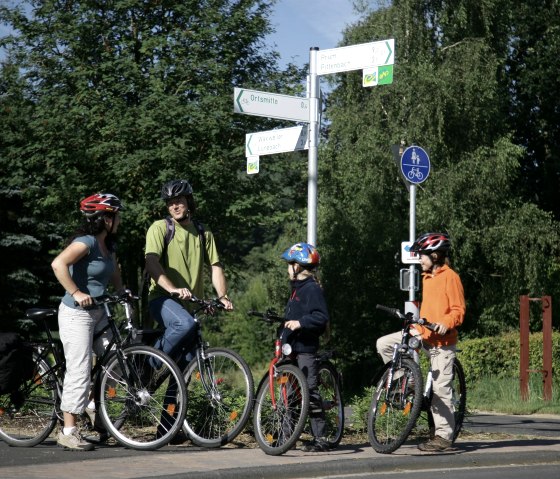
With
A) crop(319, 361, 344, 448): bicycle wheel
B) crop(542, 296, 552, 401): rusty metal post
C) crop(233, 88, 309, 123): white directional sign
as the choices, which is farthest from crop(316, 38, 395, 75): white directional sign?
crop(542, 296, 552, 401): rusty metal post

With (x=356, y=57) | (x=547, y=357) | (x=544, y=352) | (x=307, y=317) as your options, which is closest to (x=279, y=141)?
(x=356, y=57)

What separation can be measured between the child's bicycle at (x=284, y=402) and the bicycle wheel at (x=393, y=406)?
32cm

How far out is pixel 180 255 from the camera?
896 cm

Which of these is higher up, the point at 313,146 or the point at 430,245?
the point at 313,146

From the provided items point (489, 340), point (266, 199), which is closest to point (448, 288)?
point (489, 340)

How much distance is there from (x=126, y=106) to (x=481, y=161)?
10267 millimetres

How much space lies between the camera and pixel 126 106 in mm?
28984

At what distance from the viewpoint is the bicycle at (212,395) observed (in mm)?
8531

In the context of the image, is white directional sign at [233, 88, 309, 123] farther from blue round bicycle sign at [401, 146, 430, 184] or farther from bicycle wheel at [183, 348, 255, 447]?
blue round bicycle sign at [401, 146, 430, 184]

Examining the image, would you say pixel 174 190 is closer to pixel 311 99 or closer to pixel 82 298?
pixel 82 298

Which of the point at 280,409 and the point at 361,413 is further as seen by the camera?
the point at 361,413

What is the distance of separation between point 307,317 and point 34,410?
2220 mm

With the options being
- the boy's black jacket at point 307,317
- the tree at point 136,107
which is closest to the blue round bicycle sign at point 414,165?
the boy's black jacket at point 307,317

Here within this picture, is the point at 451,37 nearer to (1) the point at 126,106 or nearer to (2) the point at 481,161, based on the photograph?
(2) the point at 481,161
